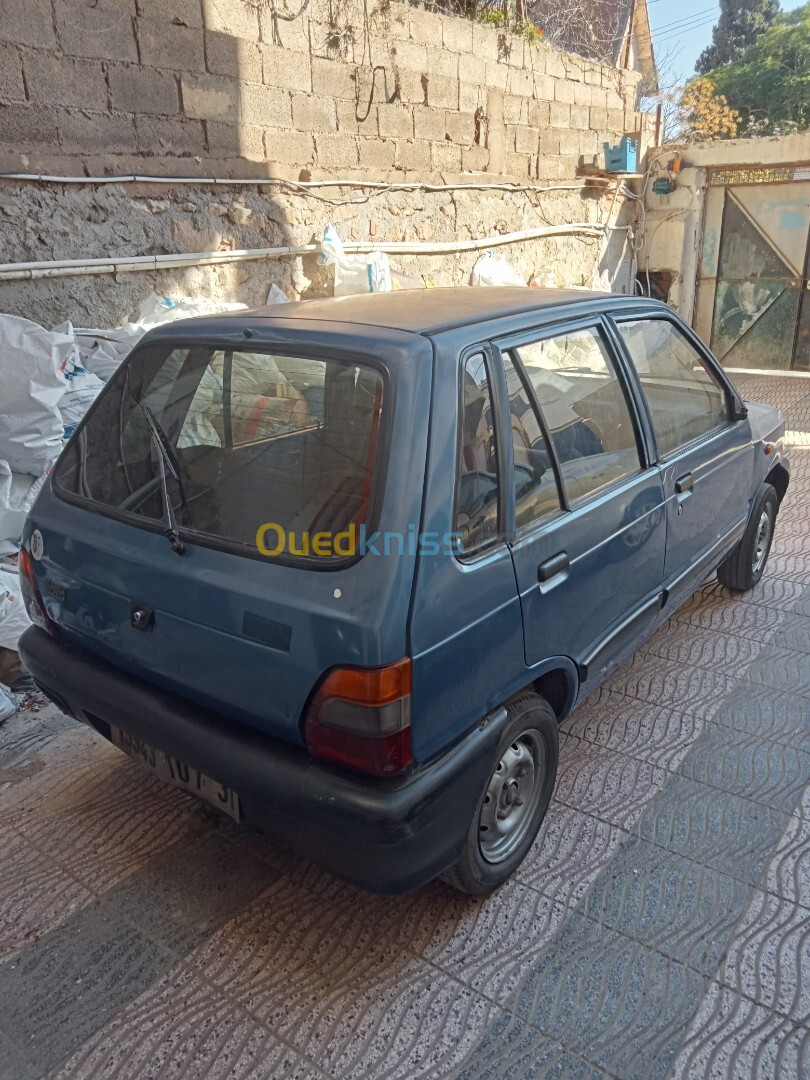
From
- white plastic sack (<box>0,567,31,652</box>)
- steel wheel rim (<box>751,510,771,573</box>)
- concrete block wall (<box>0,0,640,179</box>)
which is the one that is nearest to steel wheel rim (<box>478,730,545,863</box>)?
white plastic sack (<box>0,567,31,652</box>)

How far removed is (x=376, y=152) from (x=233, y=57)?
156 centimetres

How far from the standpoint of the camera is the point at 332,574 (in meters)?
1.88

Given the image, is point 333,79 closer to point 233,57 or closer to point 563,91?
point 233,57

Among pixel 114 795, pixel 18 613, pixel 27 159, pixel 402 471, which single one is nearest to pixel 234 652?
pixel 402 471

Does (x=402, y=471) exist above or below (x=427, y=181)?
below

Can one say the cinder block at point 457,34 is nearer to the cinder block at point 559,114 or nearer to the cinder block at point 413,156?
the cinder block at point 413,156

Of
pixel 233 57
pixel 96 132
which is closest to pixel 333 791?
pixel 96 132

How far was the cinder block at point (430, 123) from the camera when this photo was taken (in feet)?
23.7

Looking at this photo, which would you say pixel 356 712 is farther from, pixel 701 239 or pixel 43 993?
pixel 701 239

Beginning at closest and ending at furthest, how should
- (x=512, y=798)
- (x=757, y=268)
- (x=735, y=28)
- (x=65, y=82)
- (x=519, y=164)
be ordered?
(x=512, y=798)
(x=65, y=82)
(x=519, y=164)
(x=757, y=268)
(x=735, y=28)

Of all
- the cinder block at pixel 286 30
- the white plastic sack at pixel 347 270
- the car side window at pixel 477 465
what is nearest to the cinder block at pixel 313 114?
the cinder block at pixel 286 30

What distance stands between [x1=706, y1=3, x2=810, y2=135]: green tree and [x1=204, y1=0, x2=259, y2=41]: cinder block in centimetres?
3303

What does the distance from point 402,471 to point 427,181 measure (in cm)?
638

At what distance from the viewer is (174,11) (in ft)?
17.1
